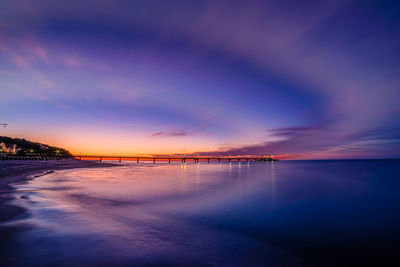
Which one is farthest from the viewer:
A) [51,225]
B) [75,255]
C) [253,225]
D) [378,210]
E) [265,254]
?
[378,210]

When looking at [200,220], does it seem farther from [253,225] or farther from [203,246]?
[203,246]

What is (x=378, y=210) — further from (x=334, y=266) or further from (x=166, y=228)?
(x=166, y=228)

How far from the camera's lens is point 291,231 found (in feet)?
26.2

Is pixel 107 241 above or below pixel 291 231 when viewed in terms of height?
above

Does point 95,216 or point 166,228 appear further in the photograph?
point 95,216

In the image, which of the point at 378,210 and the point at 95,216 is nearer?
the point at 95,216

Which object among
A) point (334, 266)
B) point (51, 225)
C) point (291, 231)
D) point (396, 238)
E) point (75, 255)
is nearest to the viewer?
point (75, 255)

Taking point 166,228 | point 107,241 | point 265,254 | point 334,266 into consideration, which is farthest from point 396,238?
point 107,241

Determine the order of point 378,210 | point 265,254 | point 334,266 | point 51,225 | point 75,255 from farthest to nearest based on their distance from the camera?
point 378,210 → point 51,225 → point 265,254 → point 334,266 → point 75,255

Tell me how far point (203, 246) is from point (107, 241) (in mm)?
2787

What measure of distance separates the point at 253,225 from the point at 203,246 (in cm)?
369

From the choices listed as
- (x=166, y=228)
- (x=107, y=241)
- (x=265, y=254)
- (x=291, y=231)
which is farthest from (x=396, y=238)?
(x=107, y=241)

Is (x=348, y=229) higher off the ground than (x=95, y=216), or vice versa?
(x=95, y=216)

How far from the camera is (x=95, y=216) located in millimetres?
8250
